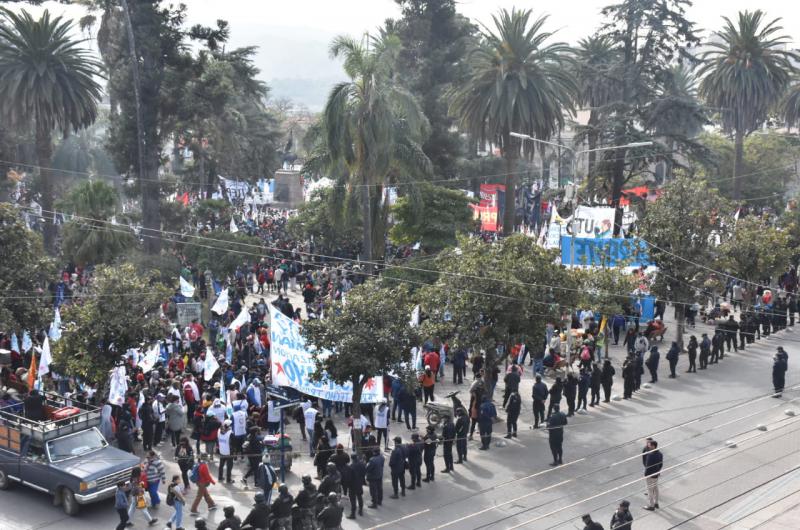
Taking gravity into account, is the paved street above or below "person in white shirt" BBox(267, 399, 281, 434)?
below

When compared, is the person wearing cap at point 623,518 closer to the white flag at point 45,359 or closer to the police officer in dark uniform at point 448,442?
the police officer in dark uniform at point 448,442

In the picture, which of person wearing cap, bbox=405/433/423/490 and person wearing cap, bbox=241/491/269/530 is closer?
person wearing cap, bbox=241/491/269/530

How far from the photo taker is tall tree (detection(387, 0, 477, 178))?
52469 mm

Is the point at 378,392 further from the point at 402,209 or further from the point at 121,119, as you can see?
the point at 121,119

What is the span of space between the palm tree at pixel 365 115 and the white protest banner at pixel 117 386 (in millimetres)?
17311

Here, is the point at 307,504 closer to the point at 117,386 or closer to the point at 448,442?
the point at 448,442

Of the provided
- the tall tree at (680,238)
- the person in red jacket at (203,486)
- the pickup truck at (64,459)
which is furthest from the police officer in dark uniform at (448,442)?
the tall tree at (680,238)

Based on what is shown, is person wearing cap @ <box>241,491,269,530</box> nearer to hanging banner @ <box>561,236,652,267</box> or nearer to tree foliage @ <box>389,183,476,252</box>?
hanging banner @ <box>561,236,652,267</box>

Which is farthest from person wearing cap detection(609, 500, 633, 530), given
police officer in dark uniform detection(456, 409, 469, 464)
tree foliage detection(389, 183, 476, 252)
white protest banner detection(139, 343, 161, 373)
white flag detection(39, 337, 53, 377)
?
tree foliage detection(389, 183, 476, 252)

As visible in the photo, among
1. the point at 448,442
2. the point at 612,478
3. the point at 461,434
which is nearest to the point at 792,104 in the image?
the point at 612,478

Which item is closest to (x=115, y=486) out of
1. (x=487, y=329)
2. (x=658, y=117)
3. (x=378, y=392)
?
(x=378, y=392)

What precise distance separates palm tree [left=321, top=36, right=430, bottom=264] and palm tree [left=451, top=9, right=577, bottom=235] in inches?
187

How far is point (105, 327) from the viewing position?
21.6m

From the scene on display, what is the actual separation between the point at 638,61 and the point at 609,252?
59.1ft
